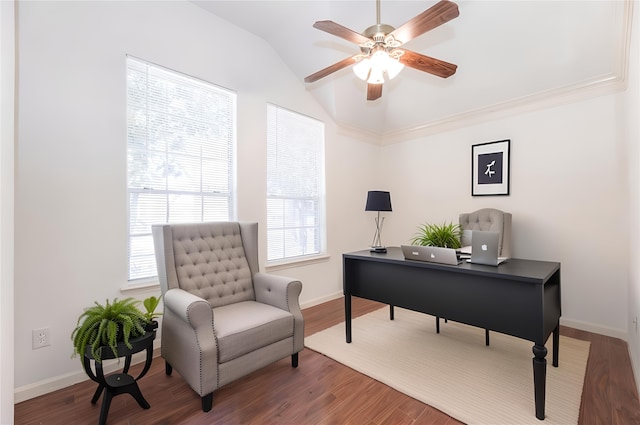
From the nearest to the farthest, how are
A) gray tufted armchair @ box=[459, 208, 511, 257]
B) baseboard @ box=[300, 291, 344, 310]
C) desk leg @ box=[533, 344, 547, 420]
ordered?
desk leg @ box=[533, 344, 547, 420] < gray tufted armchair @ box=[459, 208, 511, 257] < baseboard @ box=[300, 291, 344, 310]

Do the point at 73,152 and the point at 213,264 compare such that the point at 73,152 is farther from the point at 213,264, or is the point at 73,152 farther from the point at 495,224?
the point at 495,224

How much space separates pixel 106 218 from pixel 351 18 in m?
2.92

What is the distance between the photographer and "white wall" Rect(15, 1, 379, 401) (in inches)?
76.6

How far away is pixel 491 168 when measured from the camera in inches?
142

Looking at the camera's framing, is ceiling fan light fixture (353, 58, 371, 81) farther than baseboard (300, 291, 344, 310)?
No

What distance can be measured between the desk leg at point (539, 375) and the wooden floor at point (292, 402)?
85 millimetres

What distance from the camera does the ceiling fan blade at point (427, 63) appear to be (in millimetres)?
2053

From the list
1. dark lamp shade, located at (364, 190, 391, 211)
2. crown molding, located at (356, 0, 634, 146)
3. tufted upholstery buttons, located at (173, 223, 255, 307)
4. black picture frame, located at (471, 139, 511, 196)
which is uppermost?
crown molding, located at (356, 0, 634, 146)

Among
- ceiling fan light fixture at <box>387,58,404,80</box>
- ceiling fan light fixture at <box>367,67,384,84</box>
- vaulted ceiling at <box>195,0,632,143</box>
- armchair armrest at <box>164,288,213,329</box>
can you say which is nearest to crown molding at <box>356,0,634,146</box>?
vaulted ceiling at <box>195,0,632,143</box>

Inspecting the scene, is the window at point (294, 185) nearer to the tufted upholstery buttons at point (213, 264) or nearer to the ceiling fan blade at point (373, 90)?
the tufted upholstery buttons at point (213, 264)

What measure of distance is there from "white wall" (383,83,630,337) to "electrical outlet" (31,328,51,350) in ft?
14.3

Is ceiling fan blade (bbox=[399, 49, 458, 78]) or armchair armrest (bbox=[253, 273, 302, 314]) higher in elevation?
ceiling fan blade (bbox=[399, 49, 458, 78])

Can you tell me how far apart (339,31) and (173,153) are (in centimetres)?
180

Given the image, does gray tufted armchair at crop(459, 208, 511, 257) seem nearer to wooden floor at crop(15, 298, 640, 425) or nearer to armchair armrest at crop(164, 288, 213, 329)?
wooden floor at crop(15, 298, 640, 425)
